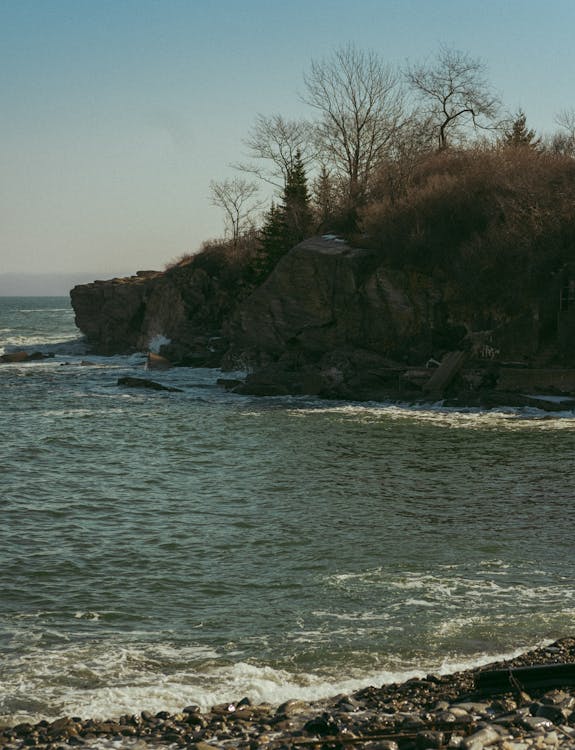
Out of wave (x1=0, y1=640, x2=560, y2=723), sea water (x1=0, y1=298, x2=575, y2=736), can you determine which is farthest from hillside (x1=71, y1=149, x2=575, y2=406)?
wave (x1=0, y1=640, x2=560, y2=723)

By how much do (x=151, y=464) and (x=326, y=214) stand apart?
34.1 meters

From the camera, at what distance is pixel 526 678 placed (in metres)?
9.36

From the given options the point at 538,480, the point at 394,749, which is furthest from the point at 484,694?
the point at 538,480

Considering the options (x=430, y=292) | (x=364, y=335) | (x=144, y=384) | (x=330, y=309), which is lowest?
(x=144, y=384)

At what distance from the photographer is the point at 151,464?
23.1m

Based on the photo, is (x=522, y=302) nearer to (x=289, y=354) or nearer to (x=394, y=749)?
(x=289, y=354)

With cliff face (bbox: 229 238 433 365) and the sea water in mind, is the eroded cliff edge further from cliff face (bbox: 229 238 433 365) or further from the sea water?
the sea water

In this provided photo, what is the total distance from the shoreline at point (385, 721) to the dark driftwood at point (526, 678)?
0.03 feet

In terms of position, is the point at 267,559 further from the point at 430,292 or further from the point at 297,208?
the point at 297,208

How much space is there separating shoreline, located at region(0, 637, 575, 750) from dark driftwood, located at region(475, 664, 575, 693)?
10 mm

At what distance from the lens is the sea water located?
→ 10664 millimetres

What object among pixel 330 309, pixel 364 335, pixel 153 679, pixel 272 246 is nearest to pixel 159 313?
pixel 272 246

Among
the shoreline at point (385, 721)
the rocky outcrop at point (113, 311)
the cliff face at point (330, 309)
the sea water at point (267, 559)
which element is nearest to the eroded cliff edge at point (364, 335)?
the cliff face at point (330, 309)

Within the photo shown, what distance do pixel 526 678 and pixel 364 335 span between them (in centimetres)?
3392
